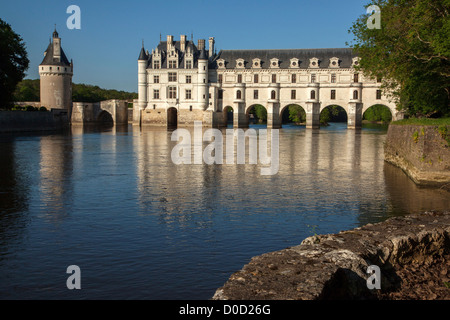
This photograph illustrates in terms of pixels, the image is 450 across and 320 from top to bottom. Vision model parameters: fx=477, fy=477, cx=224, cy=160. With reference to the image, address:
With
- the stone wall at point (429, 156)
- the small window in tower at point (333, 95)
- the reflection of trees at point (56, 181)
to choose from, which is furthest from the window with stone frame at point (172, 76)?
the stone wall at point (429, 156)

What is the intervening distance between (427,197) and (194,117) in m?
65.9

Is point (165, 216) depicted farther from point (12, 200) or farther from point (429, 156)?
point (429, 156)

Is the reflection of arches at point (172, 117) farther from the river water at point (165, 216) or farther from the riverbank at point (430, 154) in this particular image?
the riverbank at point (430, 154)

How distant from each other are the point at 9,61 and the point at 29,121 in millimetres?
10192

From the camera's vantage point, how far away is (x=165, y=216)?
1402cm

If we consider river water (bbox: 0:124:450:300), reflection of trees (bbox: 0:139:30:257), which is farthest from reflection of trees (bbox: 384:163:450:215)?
reflection of trees (bbox: 0:139:30:257)

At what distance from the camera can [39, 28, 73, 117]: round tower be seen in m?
81.0

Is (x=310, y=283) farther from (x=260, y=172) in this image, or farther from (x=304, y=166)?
(x=304, y=166)

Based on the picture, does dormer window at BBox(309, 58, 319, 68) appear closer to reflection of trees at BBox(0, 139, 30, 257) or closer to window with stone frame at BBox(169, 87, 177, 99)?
window with stone frame at BBox(169, 87, 177, 99)

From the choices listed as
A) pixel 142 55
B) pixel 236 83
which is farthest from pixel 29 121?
pixel 236 83

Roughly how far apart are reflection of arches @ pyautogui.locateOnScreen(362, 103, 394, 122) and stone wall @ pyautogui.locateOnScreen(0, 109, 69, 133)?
57.5 meters

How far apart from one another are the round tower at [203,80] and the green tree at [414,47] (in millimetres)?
53218

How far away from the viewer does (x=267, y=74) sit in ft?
262

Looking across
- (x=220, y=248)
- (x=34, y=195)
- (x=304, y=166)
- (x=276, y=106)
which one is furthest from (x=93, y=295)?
(x=276, y=106)
